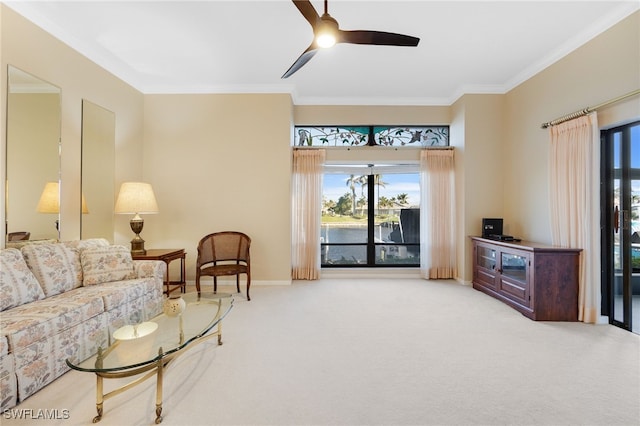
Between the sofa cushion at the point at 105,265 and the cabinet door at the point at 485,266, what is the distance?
4452mm

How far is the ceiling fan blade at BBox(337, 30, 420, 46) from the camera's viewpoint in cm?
213

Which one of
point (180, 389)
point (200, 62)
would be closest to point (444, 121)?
point (200, 62)

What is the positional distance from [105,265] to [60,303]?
685 millimetres

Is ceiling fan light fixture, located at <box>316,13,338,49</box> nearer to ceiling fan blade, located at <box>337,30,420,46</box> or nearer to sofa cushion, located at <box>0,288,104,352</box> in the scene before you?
ceiling fan blade, located at <box>337,30,420,46</box>

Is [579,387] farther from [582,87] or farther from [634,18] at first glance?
[634,18]

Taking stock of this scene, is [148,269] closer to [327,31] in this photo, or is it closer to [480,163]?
[327,31]

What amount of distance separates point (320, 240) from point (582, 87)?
3.87 meters

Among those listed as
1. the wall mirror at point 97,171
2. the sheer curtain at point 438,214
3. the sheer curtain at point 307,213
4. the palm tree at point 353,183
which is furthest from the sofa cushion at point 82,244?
the sheer curtain at point 438,214

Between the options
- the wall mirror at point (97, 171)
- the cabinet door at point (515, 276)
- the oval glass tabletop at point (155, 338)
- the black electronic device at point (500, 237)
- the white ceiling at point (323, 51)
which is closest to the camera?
the oval glass tabletop at point (155, 338)

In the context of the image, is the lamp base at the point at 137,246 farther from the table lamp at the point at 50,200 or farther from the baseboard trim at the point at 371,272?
the baseboard trim at the point at 371,272

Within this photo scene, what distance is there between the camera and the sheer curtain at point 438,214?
15.2 ft

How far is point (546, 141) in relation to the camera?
3.53 meters

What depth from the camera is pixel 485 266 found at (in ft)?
12.9

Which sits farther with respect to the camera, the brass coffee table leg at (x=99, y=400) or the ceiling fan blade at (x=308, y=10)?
the ceiling fan blade at (x=308, y=10)
